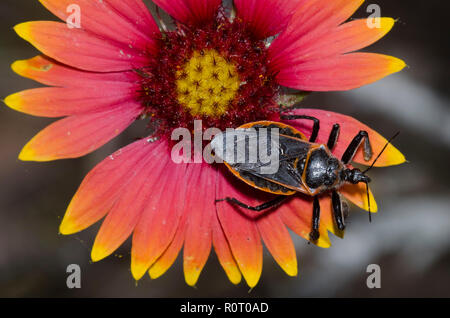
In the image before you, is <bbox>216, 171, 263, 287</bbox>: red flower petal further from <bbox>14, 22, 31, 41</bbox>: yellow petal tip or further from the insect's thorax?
<bbox>14, 22, 31, 41</bbox>: yellow petal tip

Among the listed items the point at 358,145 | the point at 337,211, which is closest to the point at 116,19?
the point at 358,145

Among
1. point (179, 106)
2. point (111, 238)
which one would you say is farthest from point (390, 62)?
point (111, 238)

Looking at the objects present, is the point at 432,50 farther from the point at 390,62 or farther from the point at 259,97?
the point at 259,97

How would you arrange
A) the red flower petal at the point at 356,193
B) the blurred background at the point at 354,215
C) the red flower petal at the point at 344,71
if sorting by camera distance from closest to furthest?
the red flower petal at the point at 344,71 < the red flower petal at the point at 356,193 < the blurred background at the point at 354,215

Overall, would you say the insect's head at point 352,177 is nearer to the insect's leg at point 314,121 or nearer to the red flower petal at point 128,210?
the insect's leg at point 314,121

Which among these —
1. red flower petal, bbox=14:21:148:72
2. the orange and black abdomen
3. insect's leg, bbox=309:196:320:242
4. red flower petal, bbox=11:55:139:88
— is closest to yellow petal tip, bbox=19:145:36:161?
red flower petal, bbox=11:55:139:88

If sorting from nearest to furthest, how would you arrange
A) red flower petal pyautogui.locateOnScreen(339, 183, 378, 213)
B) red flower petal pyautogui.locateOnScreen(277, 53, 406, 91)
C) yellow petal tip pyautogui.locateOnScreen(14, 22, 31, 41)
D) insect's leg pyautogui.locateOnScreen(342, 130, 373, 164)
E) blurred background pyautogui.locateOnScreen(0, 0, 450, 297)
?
yellow petal tip pyautogui.locateOnScreen(14, 22, 31, 41) → red flower petal pyautogui.locateOnScreen(277, 53, 406, 91) → insect's leg pyautogui.locateOnScreen(342, 130, 373, 164) → red flower petal pyautogui.locateOnScreen(339, 183, 378, 213) → blurred background pyautogui.locateOnScreen(0, 0, 450, 297)

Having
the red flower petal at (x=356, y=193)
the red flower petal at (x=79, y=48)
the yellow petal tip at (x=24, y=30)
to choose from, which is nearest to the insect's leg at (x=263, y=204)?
the red flower petal at (x=356, y=193)
